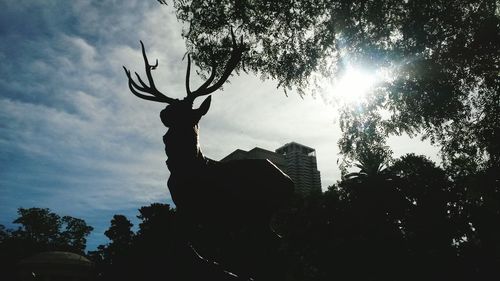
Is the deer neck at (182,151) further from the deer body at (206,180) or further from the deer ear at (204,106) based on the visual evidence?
the deer ear at (204,106)

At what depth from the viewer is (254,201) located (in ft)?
10.1

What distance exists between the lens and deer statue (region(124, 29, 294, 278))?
2.99 m

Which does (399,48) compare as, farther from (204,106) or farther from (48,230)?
(48,230)

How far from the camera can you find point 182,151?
3.03 metres

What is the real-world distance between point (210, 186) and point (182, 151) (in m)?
0.41

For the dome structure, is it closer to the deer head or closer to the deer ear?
the deer head

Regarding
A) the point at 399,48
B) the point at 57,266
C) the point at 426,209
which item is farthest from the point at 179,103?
the point at 426,209

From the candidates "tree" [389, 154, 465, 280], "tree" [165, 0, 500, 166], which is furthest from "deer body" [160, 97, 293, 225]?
"tree" [389, 154, 465, 280]

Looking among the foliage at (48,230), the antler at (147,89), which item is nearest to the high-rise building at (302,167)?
the foliage at (48,230)

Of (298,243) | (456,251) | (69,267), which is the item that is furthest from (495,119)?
(298,243)

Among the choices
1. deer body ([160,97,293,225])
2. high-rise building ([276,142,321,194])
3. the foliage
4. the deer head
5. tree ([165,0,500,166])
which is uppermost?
high-rise building ([276,142,321,194])

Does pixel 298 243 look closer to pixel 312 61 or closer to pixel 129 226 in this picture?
pixel 129 226

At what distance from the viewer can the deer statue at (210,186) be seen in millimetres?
2992

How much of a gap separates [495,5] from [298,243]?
33864 mm
